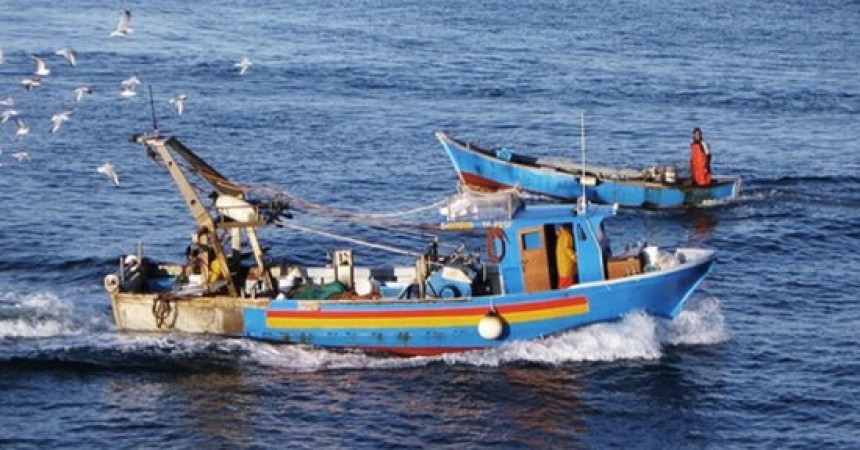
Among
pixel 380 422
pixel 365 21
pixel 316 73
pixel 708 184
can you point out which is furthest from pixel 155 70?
pixel 380 422

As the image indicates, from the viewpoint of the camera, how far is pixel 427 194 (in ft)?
145

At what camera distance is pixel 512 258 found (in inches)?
1139

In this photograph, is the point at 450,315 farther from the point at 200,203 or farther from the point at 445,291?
the point at 200,203

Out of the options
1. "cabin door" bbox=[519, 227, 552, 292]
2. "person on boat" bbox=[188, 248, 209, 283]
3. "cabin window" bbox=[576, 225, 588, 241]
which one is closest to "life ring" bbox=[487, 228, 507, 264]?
"cabin door" bbox=[519, 227, 552, 292]

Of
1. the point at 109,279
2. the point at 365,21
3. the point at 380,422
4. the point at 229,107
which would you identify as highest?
the point at 365,21

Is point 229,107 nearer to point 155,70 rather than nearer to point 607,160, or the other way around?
point 155,70

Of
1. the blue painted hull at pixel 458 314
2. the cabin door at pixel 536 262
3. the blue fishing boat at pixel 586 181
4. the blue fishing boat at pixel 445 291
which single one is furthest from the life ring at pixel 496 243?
the blue fishing boat at pixel 586 181

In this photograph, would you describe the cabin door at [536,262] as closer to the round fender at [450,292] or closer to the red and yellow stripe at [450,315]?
the red and yellow stripe at [450,315]

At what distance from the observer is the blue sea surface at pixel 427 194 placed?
27.0 meters

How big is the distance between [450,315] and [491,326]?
0.85 metres

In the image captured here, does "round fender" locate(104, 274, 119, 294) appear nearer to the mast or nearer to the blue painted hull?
the mast

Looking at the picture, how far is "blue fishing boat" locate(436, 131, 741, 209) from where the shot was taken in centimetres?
4234

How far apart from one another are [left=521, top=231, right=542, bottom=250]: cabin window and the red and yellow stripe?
3.78ft

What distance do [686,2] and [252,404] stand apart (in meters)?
69.5
